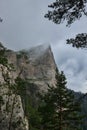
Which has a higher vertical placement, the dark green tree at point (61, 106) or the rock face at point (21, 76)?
the rock face at point (21, 76)

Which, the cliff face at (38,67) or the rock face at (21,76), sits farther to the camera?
the cliff face at (38,67)

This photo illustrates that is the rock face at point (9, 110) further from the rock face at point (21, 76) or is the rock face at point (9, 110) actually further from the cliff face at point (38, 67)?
the cliff face at point (38, 67)

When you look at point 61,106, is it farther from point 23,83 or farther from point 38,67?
point 38,67

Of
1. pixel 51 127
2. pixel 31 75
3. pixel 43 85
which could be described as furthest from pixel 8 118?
pixel 31 75

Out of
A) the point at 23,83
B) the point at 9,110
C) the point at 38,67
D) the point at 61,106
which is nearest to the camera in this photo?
the point at 61,106

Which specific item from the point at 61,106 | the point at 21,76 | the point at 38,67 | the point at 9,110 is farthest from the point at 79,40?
the point at 38,67

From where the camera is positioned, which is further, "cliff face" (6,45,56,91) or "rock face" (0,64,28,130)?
"cliff face" (6,45,56,91)

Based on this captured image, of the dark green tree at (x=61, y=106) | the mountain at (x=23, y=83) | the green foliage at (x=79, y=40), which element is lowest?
the green foliage at (x=79, y=40)

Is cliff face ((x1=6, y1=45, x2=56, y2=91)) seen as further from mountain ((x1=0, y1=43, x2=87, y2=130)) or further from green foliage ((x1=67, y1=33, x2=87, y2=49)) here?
green foliage ((x1=67, y1=33, x2=87, y2=49))

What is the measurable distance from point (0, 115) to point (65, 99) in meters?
10.2

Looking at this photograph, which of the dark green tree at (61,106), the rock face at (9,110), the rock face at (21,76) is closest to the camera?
the dark green tree at (61,106)

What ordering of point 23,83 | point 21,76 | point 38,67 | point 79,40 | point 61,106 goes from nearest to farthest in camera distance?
1. point 79,40
2. point 61,106
3. point 23,83
4. point 21,76
5. point 38,67

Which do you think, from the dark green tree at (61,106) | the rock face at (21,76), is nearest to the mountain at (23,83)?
the rock face at (21,76)


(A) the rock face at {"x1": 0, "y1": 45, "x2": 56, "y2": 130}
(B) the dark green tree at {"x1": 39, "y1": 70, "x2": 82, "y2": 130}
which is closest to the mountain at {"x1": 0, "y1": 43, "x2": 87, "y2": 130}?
(A) the rock face at {"x1": 0, "y1": 45, "x2": 56, "y2": 130}
